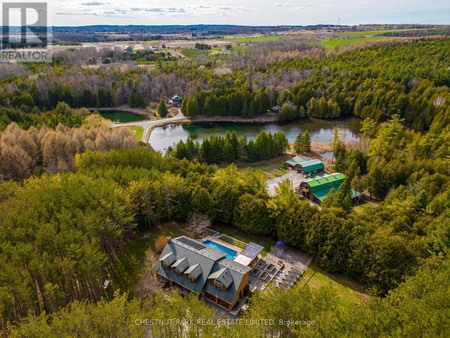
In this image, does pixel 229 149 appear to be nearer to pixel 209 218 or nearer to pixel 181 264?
pixel 209 218

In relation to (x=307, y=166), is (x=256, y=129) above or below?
above

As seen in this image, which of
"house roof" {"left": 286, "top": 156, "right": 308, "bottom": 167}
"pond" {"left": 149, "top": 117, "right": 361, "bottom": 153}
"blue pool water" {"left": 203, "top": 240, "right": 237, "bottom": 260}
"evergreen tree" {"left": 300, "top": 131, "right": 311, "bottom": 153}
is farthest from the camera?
"pond" {"left": 149, "top": 117, "right": 361, "bottom": 153}

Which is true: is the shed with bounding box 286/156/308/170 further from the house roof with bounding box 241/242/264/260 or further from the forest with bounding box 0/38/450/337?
the house roof with bounding box 241/242/264/260

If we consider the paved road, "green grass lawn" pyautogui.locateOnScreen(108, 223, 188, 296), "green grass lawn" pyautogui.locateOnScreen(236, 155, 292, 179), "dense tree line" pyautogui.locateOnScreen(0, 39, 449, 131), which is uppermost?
"dense tree line" pyautogui.locateOnScreen(0, 39, 449, 131)

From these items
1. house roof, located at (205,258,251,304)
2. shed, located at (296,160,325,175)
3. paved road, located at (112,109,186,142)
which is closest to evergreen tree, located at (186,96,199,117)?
paved road, located at (112,109,186,142)

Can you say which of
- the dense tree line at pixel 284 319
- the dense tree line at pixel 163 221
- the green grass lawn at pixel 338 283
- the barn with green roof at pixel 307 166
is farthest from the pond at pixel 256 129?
the dense tree line at pixel 284 319

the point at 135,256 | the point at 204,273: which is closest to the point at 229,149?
the point at 135,256

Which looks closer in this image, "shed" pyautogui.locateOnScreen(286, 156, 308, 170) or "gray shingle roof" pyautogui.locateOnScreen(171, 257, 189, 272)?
"gray shingle roof" pyautogui.locateOnScreen(171, 257, 189, 272)
